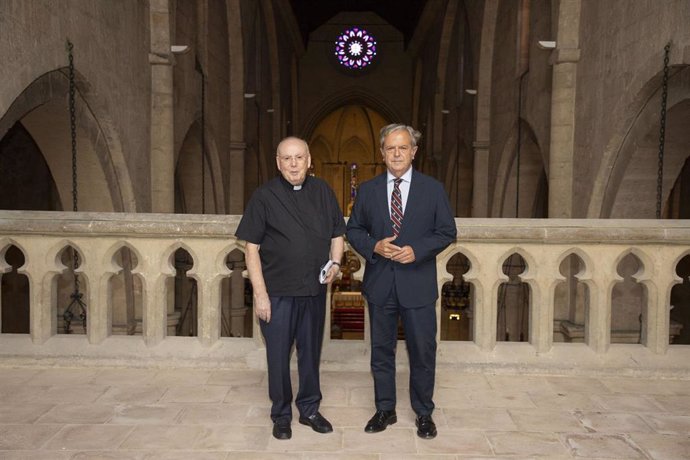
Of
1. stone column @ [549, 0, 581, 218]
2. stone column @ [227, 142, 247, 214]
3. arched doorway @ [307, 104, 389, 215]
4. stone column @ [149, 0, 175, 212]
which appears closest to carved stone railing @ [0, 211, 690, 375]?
stone column @ [549, 0, 581, 218]

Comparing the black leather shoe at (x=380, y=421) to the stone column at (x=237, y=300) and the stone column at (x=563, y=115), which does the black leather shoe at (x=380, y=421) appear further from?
the stone column at (x=237, y=300)

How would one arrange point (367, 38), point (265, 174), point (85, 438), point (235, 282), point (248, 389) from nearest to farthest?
1. point (85, 438)
2. point (248, 389)
3. point (235, 282)
4. point (265, 174)
5. point (367, 38)

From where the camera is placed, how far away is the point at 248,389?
383 centimetres

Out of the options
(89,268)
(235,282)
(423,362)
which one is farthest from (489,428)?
(235,282)

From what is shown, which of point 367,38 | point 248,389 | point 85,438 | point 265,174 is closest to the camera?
point 85,438

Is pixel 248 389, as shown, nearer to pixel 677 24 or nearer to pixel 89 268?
pixel 89 268

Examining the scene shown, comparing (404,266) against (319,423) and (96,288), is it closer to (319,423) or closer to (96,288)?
(319,423)

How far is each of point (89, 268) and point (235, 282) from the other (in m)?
9.88

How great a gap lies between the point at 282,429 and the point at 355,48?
1088 inches

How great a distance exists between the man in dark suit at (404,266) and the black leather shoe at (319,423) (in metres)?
0.19

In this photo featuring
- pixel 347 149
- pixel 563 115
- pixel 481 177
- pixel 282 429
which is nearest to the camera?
pixel 282 429

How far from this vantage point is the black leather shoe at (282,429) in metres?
3.13

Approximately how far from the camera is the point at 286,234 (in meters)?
3.17

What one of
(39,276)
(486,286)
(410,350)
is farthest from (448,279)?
(39,276)
